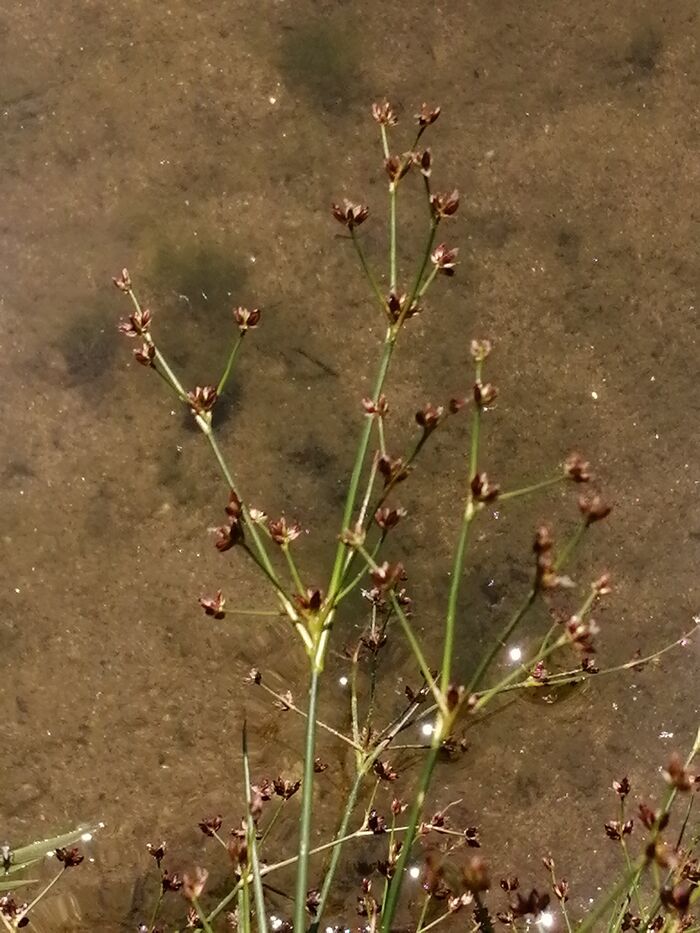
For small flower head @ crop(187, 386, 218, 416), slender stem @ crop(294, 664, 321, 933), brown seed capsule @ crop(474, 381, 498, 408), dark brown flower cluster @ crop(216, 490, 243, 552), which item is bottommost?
slender stem @ crop(294, 664, 321, 933)

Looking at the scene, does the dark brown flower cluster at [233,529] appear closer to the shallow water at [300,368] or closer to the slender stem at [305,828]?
the slender stem at [305,828]

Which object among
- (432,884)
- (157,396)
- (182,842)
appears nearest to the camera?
(432,884)

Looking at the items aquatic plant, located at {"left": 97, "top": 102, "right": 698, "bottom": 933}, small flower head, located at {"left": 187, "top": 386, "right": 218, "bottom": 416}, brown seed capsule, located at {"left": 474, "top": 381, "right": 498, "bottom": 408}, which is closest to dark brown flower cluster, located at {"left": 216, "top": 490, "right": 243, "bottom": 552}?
aquatic plant, located at {"left": 97, "top": 102, "right": 698, "bottom": 933}

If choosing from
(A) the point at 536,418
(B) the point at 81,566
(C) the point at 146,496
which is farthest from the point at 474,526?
(B) the point at 81,566

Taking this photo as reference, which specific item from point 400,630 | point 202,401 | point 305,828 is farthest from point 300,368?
point 305,828

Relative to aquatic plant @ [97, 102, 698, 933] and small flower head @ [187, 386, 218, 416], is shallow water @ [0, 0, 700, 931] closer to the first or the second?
aquatic plant @ [97, 102, 698, 933]

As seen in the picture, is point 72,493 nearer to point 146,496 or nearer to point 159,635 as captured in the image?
point 146,496

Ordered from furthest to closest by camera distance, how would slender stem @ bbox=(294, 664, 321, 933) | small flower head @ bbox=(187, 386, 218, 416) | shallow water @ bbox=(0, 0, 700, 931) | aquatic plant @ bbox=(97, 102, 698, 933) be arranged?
shallow water @ bbox=(0, 0, 700, 931), small flower head @ bbox=(187, 386, 218, 416), slender stem @ bbox=(294, 664, 321, 933), aquatic plant @ bbox=(97, 102, 698, 933)

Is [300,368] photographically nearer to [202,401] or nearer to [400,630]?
[400,630]
